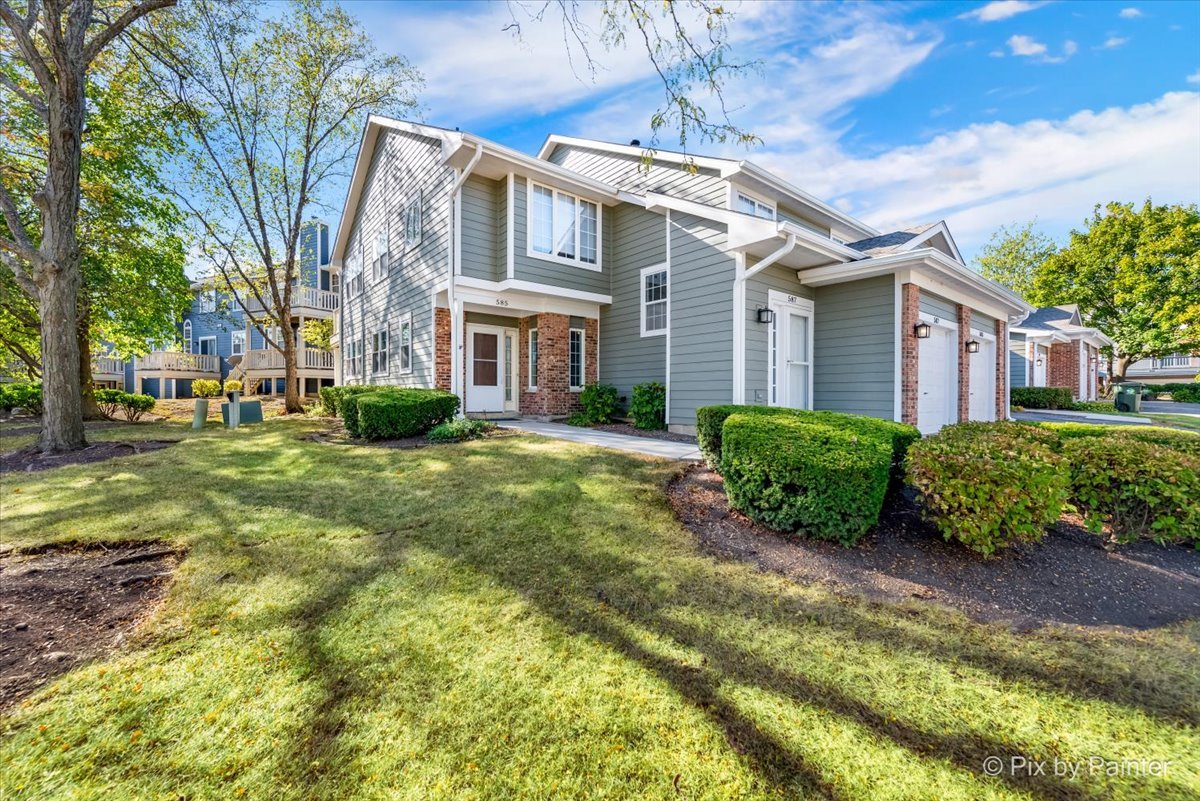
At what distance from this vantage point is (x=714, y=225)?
8.68 m

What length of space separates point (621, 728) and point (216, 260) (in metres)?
18.5

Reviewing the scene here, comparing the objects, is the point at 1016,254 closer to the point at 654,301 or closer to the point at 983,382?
the point at 983,382

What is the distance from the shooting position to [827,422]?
4.73m

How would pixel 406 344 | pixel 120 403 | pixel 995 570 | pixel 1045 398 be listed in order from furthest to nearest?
pixel 1045 398 < pixel 120 403 < pixel 406 344 < pixel 995 570

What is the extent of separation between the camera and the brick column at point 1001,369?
39.3 feet

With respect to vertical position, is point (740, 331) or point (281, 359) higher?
point (281, 359)

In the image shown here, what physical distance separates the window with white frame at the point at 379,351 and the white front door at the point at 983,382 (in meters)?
14.6

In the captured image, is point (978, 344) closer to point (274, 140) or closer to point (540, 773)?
point (540, 773)

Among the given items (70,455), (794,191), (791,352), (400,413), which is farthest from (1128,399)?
(70,455)

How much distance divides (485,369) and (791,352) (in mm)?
6926

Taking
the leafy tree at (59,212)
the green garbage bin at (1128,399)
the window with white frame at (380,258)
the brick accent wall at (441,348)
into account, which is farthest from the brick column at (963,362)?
the leafy tree at (59,212)

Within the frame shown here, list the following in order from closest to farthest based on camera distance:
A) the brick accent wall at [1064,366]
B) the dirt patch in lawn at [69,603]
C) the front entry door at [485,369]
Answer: the dirt patch in lawn at [69,603], the front entry door at [485,369], the brick accent wall at [1064,366]

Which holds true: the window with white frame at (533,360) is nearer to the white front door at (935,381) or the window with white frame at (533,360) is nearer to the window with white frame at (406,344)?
the window with white frame at (406,344)

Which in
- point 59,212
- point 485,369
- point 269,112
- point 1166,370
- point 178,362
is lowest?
point 485,369
